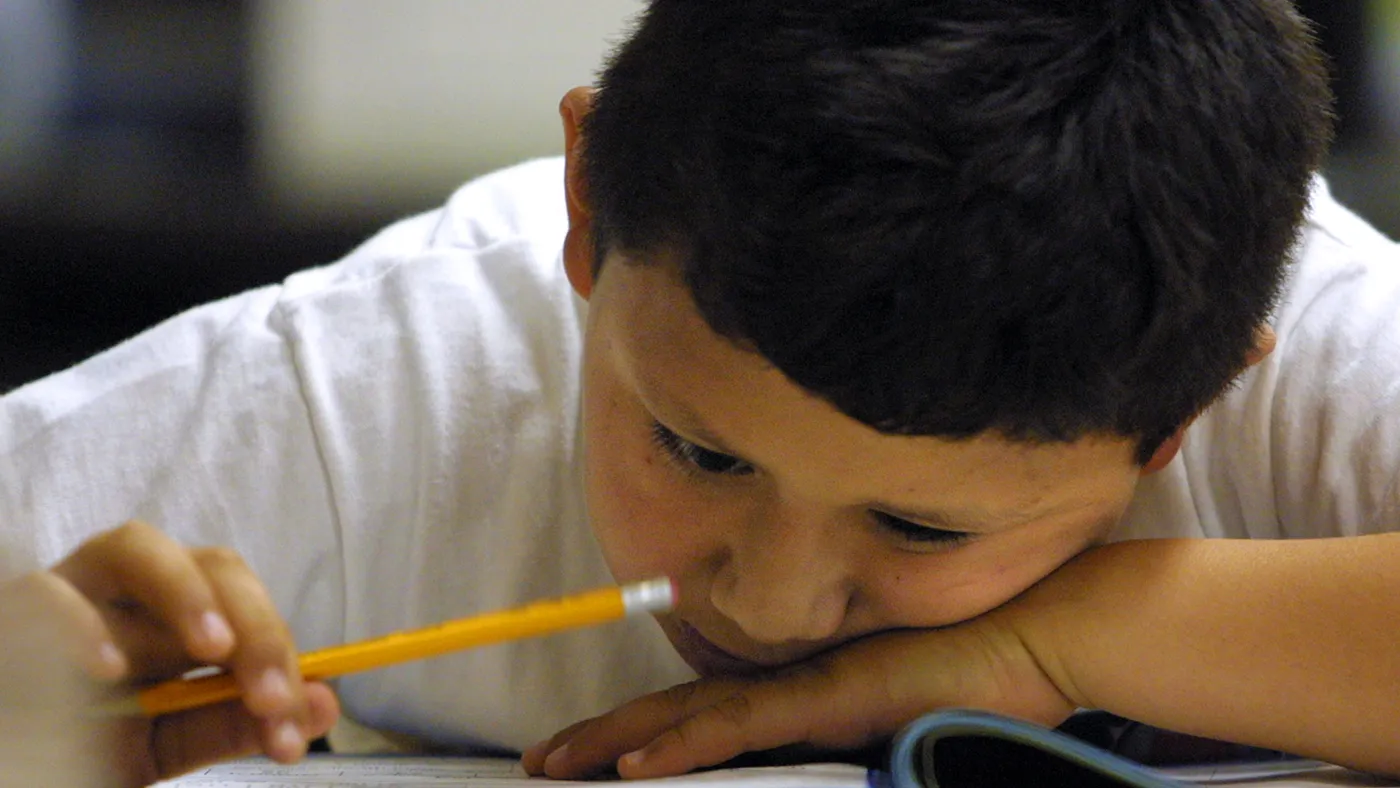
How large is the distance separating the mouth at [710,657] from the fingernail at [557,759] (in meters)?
0.06

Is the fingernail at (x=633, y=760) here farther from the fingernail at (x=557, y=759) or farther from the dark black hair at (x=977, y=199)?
the dark black hair at (x=977, y=199)

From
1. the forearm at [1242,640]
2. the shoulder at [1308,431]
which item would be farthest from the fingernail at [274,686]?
the shoulder at [1308,431]

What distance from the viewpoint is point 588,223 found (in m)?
0.53

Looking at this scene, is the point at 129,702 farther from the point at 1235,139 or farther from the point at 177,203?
the point at 177,203

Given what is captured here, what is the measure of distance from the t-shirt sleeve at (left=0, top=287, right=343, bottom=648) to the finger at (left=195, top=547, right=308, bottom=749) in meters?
0.18

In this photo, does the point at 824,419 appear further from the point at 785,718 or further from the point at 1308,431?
the point at 1308,431

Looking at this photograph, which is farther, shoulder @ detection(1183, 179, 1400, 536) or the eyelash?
shoulder @ detection(1183, 179, 1400, 536)

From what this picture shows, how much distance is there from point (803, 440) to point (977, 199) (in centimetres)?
8

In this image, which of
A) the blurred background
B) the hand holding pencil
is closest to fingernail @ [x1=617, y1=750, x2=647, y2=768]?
the hand holding pencil

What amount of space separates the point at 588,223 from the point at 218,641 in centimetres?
21

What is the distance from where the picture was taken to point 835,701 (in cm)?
50

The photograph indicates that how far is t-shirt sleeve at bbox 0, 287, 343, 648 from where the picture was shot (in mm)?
575

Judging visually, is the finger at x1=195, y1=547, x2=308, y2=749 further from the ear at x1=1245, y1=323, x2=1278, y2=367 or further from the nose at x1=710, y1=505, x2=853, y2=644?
the ear at x1=1245, y1=323, x2=1278, y2=367

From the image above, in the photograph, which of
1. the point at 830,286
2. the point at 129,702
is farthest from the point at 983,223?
the point at 129,702
